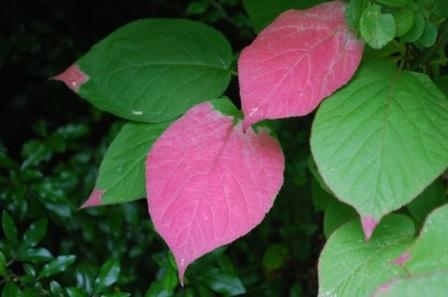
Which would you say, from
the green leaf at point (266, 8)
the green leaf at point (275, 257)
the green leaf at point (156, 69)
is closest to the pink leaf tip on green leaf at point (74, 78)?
the green leaf at point (156, 69)

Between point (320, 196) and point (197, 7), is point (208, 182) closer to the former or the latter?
point (320, 196)

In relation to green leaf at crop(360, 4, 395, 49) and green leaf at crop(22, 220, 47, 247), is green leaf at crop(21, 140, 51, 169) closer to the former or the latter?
green leaf at crop(22, 220, 47, 247)

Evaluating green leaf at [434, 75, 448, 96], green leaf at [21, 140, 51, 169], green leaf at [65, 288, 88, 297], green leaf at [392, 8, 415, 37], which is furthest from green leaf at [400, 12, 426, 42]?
green leaf at [21, 140, 51, 169]

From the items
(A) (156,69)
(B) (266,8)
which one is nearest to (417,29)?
(B) (266,8)

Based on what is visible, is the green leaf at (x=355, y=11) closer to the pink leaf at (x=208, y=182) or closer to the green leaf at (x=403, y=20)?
the green leaf at (x=403, y=20)

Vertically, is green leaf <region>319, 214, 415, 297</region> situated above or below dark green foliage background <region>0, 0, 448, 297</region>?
A: above
